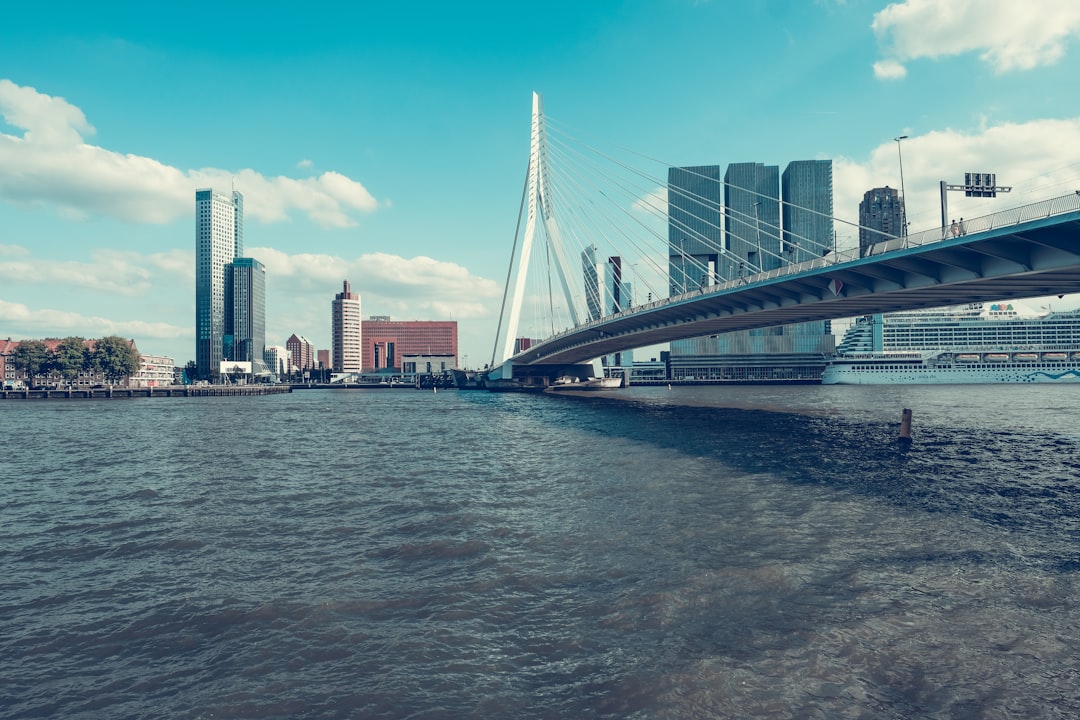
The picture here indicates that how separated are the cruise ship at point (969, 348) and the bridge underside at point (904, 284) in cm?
8536

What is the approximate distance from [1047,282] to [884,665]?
103ft

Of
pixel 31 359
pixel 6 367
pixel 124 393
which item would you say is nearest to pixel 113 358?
pixel 124 393

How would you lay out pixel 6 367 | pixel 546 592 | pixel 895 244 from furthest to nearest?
1. pixel 6 367
2. pixel 895 244
3. pixel 546 592

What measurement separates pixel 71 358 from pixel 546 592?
13085 centimetres

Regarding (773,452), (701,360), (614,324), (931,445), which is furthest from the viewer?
(701,360)

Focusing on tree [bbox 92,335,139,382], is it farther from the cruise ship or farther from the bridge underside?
the cruise ship

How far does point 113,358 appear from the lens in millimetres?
112688

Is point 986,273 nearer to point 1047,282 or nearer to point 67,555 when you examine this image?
point 1047,282

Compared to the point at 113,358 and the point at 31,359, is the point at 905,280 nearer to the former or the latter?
the point at 113,358

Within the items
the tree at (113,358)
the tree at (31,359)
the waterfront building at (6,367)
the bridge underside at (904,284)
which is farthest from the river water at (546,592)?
the waterfront building at (6,367)

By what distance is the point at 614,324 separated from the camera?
63594mm

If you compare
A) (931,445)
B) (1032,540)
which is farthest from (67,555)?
(931,445)

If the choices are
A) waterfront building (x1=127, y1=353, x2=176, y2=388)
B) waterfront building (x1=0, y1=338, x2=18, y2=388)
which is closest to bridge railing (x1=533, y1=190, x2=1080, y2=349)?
waterfront building (x1=0, y1=338, x2=18, y2=388)

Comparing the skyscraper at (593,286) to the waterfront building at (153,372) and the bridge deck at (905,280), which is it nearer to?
the bridge deck at (905,280)
